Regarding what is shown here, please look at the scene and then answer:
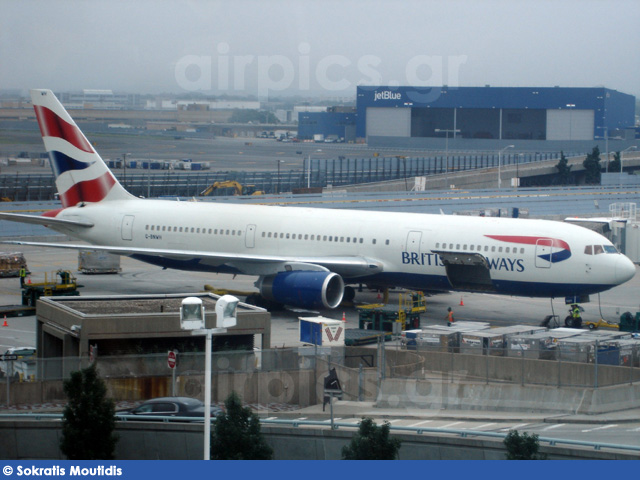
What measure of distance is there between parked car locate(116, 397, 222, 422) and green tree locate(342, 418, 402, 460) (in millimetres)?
5800

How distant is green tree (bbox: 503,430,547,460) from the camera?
60.7ft

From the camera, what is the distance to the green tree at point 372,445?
19281 mm

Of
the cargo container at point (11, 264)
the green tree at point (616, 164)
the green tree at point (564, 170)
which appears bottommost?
the cargo container at point (11, 264)

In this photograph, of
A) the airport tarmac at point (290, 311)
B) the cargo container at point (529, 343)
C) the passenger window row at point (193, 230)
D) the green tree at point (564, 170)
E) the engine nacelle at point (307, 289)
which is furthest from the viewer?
the green tree at point (564, 170)

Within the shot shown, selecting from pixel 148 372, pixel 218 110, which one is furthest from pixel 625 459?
pixel 218 110

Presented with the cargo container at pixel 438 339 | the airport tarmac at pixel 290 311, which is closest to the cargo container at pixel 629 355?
the cargo container at pixel 438 339

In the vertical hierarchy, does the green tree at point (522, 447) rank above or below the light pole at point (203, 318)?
below

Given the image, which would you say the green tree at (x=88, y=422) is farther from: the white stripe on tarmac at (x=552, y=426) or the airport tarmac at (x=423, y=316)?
the white stripe on tarmac at (x=552, y=426)

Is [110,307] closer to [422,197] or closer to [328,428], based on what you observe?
[328,428]

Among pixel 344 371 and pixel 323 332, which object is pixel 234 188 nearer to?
pixel 323 332

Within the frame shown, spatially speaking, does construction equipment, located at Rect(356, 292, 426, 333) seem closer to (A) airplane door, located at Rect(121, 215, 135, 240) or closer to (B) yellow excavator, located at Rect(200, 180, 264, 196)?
(A) airplane door, located at Rect(121, 215, 135, 240)

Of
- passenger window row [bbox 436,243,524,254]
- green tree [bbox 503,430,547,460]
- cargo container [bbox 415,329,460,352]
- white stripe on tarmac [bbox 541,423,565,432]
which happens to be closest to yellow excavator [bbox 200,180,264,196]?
passenger window row [bbox 436,243,524,254]

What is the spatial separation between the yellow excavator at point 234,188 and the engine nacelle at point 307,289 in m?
48.3

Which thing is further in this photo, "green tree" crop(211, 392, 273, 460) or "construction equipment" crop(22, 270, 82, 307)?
"construction equipment" crop(22, 270, 82, 307)
